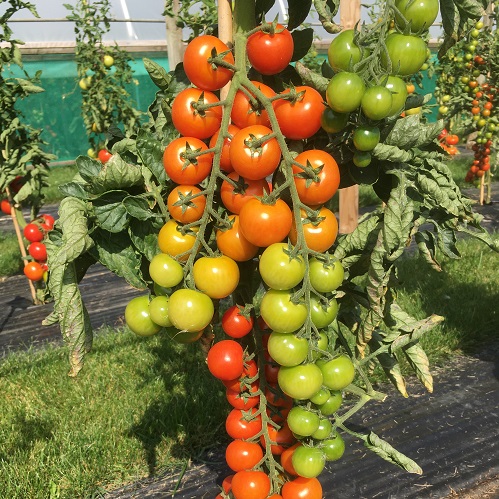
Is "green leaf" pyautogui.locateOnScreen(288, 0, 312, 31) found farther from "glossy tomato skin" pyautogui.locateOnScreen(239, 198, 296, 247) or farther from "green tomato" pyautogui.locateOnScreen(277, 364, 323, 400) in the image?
"green tomato" pyautogui.locateOnScreen(277, 364, 323, 400)

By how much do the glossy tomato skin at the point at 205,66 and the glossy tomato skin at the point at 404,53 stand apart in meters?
0.26

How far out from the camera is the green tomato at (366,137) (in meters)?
0.84

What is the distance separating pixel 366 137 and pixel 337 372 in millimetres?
402

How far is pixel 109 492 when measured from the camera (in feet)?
7.06

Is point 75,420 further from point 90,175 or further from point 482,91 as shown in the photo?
point 482,91

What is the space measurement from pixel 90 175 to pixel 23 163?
326 centimetres

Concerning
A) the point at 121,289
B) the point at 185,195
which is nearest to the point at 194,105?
the point at 185,195

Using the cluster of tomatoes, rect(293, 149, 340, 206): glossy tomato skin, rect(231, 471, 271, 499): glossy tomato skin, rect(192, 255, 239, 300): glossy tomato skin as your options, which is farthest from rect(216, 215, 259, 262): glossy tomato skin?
the cluster of tomatoes

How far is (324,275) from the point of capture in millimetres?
870

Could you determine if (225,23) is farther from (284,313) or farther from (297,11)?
(284,313)

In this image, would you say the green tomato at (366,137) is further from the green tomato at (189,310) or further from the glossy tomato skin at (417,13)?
the green tomato at (189,310)

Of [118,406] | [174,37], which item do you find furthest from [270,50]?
[174,37]

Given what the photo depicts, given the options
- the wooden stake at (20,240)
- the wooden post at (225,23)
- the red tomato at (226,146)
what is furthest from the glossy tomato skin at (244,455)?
the wooden stake at (20,240)

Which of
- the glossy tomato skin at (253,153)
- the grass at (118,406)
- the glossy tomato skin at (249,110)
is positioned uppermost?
the glossy tomato skin at (249,110)
